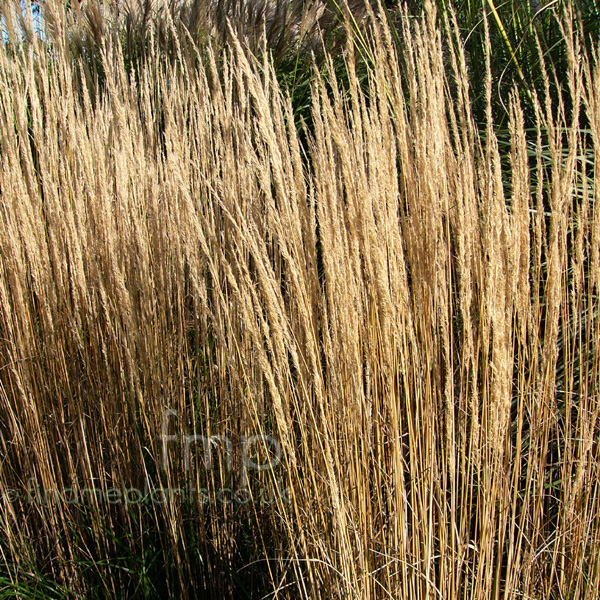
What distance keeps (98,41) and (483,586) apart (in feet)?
11.7

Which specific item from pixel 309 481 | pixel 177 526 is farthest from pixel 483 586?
pixel 177 526

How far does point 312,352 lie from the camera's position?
130 cm

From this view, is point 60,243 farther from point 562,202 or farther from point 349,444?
point 562,202

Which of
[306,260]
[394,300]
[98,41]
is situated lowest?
[394,300]

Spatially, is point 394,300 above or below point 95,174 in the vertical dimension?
below

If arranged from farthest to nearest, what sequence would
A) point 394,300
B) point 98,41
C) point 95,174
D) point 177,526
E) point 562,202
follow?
point 98,41 < point 95,174 < point 177,526 < point 562,202 < point 394,300

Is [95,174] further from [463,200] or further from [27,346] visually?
[463,200]

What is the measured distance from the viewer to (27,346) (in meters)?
2.11

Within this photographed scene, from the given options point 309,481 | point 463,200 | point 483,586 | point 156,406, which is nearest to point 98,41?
point 156,406

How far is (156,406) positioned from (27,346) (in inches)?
23.7

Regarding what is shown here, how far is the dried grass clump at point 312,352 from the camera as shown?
1.37 m

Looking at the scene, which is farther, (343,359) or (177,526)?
(177,526)

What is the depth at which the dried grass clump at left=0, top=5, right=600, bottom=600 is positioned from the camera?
137 centimetres

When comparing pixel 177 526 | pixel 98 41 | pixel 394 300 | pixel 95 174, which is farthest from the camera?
pixel 98 41
